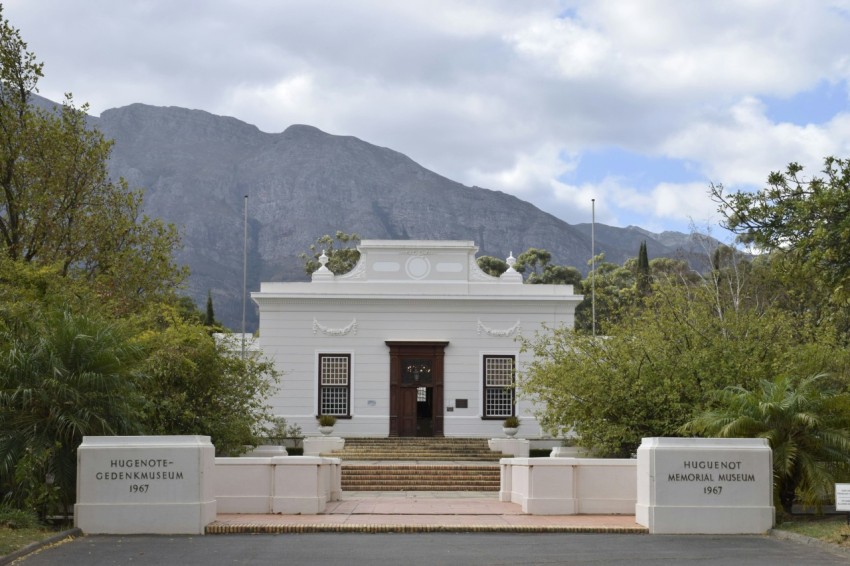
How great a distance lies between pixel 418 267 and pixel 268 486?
22.3 m

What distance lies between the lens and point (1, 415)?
55.6 ft

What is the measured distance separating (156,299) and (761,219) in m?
16.7

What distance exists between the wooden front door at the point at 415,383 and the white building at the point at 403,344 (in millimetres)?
37

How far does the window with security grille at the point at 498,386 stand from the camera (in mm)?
39656

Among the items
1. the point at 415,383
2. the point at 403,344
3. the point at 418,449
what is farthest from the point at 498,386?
the point at 418,449

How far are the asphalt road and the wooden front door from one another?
2340cm

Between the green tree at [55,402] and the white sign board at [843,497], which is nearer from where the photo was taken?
the white sign board at [843,497]

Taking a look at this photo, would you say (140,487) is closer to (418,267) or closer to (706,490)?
(706,490)

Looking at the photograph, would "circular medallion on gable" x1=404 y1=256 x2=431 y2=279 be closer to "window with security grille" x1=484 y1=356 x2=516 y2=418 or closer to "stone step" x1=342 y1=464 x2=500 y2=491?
"window with security grille" x1=484 y1=356 x2=516 y2=418

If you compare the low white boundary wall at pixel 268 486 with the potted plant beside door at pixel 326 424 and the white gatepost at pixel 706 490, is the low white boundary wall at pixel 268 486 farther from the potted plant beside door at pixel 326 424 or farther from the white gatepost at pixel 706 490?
the potted plant beside door at pixel 326 424

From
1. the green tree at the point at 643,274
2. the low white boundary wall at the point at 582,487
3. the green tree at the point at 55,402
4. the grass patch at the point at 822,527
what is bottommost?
the grass patch at the point at 822,527

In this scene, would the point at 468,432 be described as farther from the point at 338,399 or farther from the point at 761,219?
the point at 761,219

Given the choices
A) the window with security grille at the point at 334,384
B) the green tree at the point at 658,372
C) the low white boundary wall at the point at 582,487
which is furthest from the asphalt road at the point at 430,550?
the window with security grille at the point at 334,384

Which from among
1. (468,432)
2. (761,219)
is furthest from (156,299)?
→ (761,219)
